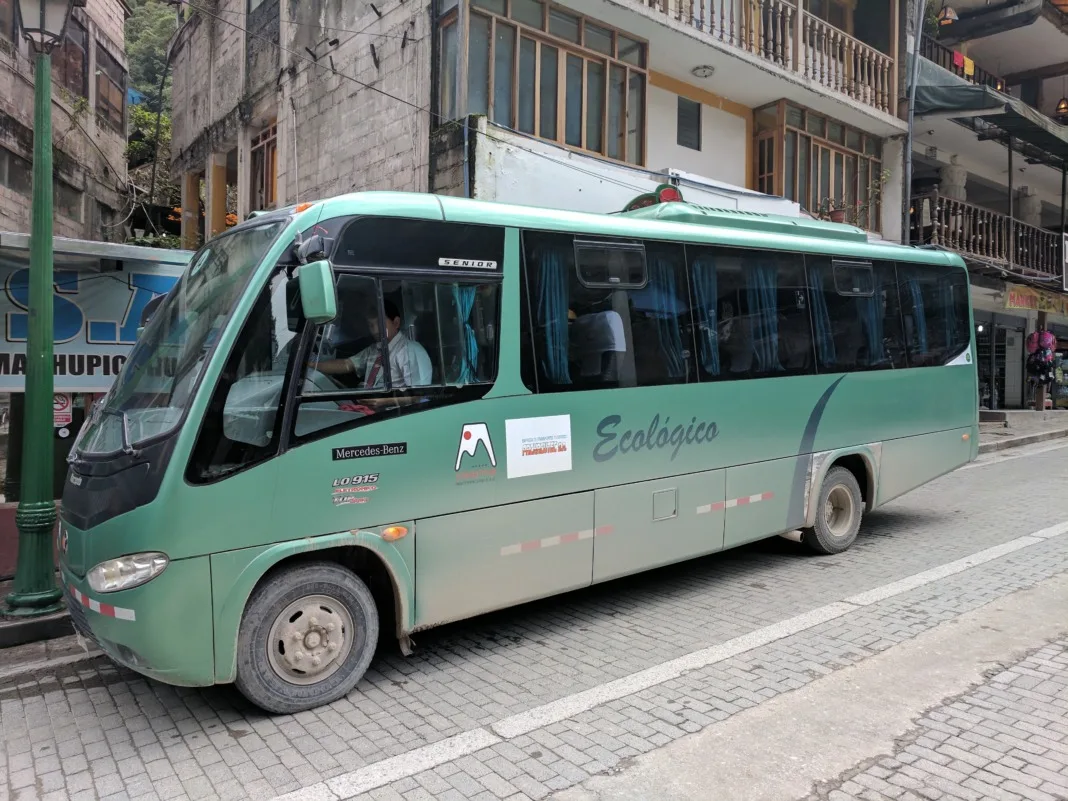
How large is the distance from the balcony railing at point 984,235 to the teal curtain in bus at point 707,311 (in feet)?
42.1

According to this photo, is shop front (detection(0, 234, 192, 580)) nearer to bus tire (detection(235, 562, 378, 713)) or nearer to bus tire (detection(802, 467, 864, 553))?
bus tire (detection(235, 562, 378, 713))

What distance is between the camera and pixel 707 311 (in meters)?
6.09

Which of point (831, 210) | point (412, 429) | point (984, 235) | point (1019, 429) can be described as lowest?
point (1019, 429)

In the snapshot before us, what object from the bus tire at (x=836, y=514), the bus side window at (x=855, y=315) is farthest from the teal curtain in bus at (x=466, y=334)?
the bus tire at (x=836, y=514)

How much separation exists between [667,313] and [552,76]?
21.0 ft

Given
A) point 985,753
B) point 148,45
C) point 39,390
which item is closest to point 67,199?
point 39,390

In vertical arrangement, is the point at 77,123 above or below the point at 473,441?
above

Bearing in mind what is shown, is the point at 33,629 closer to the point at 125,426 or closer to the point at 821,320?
the point at 125,426

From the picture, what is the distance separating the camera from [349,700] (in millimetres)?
4293

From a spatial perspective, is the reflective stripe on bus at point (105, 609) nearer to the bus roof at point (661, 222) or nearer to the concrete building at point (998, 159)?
the bus roof at point (661, 222)

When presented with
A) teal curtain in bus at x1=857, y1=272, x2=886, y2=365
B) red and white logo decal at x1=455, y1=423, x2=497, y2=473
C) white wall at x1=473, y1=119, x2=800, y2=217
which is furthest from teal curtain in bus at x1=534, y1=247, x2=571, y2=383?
white wall at x1=473, y1=119, x2=800, y2=217

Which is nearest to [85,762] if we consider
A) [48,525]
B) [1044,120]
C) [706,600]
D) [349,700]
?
[349,700]

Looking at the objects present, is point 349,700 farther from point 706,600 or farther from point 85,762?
point 706,600

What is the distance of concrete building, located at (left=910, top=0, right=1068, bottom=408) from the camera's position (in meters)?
16.4
